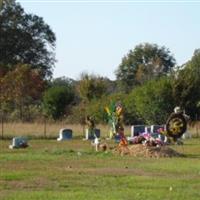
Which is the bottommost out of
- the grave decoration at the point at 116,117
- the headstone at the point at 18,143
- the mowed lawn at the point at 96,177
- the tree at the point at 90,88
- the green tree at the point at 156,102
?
the mowed lawn at the point at 96,177

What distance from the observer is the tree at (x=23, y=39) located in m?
91.1

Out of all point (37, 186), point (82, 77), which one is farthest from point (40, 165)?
point (82, 77)

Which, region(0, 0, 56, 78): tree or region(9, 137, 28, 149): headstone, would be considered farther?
region(0, 0, 56, 78): tree

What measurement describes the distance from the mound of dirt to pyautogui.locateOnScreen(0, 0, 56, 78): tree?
2011 inches

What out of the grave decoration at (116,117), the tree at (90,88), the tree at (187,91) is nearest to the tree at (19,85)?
the tree at (90,88)

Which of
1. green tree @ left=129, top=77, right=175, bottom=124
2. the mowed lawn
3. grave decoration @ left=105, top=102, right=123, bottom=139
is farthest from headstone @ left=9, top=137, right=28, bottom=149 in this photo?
green tree @ left=129, top=77, right=175, bottom=124

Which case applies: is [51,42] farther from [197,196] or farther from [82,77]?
[197,196]

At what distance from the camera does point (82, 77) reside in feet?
302

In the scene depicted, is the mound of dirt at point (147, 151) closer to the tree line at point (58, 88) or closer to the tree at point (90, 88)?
the tree line at point (58, 88)

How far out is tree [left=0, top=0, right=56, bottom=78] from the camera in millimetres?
91062

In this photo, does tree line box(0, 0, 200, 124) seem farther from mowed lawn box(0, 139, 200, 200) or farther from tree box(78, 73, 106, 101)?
mowed lawn box(0, 139, 200, 200)

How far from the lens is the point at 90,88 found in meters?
87.1

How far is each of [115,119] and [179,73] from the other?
30.4 meters

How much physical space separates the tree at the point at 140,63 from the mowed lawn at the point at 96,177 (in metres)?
86.4
